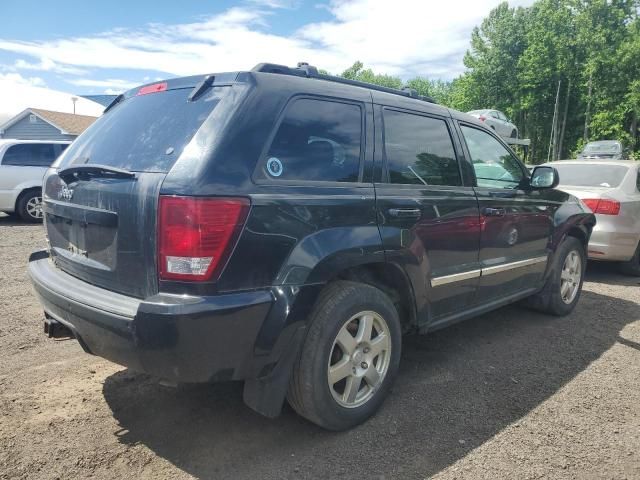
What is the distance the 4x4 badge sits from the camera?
2.77m

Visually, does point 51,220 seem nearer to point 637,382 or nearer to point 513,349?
point 513,349

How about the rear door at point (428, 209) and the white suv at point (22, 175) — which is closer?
the rear door at point (428, 209)

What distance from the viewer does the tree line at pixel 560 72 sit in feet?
113

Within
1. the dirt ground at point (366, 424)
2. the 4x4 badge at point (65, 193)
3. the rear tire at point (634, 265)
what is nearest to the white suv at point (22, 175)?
the dirt ground at point (366, 424)

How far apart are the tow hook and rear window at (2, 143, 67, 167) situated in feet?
30.7

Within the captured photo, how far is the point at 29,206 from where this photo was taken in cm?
1085

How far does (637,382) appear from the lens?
363 cm

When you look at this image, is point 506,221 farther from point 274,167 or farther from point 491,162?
point 274,167

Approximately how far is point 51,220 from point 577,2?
44.1m

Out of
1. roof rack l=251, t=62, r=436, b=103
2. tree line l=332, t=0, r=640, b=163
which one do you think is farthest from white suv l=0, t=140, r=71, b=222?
tree line l=332, t=0, r=640, b=163

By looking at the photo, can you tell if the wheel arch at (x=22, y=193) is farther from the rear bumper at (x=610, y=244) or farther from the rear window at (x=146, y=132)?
the rear bumper at (x=610, y=244)

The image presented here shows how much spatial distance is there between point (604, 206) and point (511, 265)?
10.6 feet

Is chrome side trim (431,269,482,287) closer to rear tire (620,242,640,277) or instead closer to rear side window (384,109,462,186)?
rear side window (384,109,462,186)

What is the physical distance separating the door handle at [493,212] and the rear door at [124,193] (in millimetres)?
2187
